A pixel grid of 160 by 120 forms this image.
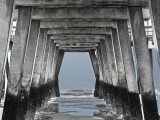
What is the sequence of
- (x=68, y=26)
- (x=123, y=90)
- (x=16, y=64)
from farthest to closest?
(x=68, y=26) → (x=123, y=90) → (x=16, y=64)

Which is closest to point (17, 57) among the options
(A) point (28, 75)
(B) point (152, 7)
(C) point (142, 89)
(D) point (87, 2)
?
(A) point (28, 75)

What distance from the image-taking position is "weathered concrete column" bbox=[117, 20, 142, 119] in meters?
14.5

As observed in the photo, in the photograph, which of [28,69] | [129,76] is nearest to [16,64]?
[28,69]

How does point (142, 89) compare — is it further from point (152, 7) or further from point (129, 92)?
point (152, 7)

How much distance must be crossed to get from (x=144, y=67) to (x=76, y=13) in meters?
5.63

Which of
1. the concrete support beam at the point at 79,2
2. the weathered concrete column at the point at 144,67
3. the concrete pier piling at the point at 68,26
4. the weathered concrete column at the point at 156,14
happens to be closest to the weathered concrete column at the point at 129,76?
the concrete pier piling at the point at 68,26

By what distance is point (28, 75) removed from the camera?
15.5 metres

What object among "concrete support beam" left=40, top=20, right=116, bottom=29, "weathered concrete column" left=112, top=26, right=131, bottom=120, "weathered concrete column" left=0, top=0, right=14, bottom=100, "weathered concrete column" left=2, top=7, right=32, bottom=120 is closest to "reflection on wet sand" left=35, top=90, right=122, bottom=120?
"weathered concrete column" left=112, top=26, right=131, bottom=120

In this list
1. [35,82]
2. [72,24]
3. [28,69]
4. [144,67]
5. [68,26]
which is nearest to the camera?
[144,67]

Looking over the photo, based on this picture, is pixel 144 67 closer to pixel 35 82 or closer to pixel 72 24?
pixel 72 24

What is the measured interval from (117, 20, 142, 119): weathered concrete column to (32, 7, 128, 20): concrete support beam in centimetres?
116

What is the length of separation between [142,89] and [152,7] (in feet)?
16.9

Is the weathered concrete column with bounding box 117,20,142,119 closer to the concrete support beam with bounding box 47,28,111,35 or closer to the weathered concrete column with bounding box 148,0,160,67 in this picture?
the concrete support beam with bounding box 47,28,111,35

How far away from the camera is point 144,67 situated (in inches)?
527
